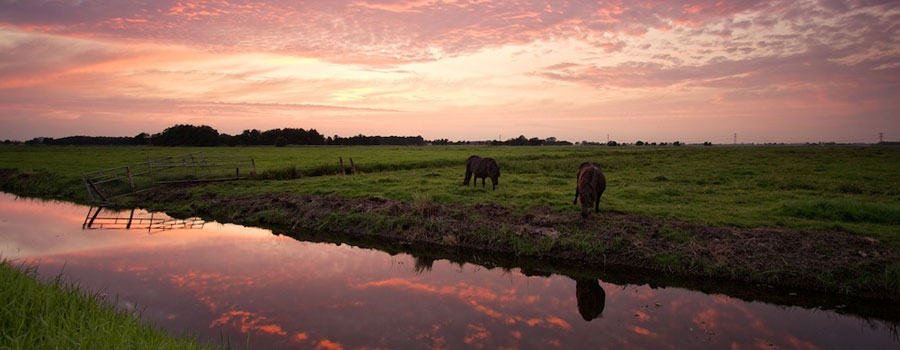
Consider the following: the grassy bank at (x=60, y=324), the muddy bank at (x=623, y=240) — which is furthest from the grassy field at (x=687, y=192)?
the grassy bank at (x=60, y=324)

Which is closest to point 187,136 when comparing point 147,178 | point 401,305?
point 147,178

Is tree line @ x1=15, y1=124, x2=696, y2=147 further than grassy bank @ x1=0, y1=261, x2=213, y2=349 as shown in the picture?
Yes

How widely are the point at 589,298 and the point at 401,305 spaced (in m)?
3.93

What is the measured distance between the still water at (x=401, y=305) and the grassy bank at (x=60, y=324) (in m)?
1.42

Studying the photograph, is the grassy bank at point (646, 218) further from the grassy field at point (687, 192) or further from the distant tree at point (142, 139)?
the distant tree at point (142, 139)

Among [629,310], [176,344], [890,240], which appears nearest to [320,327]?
[176,344]

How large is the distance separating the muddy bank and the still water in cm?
124

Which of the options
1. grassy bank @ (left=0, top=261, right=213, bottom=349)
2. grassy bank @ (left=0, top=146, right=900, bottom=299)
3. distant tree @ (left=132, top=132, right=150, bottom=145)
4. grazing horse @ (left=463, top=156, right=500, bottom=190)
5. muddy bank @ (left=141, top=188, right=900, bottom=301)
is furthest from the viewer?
distant tree @ (left=132, top=132, right=150, bottom=145)

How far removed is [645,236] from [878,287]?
4.54m

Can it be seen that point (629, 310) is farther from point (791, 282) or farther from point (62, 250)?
point (62, 250)

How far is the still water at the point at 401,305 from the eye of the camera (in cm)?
718

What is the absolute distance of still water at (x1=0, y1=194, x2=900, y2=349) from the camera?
7184 millimetres

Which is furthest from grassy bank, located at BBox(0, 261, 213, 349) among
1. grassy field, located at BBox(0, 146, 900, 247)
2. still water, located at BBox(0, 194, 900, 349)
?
grassy field, located at BBox(0, 146, 900, 247)

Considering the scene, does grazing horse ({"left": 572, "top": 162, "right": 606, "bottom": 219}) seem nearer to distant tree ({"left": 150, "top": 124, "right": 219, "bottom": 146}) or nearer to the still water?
the still water
